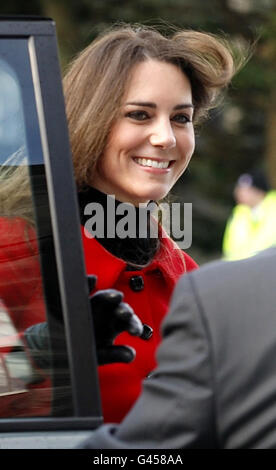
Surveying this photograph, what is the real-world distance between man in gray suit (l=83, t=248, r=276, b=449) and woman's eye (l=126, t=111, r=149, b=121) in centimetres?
111

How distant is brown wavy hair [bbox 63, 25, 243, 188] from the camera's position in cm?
260

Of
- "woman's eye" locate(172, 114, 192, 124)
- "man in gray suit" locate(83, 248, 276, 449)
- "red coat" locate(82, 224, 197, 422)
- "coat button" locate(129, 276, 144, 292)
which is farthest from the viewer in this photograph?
"woman's eye" locate(172, 114, 192, 124)

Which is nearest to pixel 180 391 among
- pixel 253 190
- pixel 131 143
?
pixel 131 143

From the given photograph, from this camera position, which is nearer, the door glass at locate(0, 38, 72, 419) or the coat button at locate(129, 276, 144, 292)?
the door glass at locate(0, 38, 72, 419)

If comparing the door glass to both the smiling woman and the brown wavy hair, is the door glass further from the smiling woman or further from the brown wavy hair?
the brown wavy hair

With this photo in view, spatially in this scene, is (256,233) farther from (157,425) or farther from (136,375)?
(157,425)

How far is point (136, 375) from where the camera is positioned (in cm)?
237

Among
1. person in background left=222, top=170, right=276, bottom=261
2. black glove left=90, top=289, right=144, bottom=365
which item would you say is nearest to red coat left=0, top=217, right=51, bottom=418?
black glove left=90, top=289, right=144, bottom=365

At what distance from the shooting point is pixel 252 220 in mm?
8641

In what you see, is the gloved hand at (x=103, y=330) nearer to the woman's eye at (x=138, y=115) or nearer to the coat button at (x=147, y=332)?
the coat button at (x=147, y=332)

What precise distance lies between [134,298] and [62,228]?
28.0 inches

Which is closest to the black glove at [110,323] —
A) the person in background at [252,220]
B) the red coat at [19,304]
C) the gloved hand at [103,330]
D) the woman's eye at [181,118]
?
the gloved hand at [103,330]

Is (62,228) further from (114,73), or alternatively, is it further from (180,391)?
(114,73)

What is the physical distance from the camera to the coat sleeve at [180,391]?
4.88 ft
